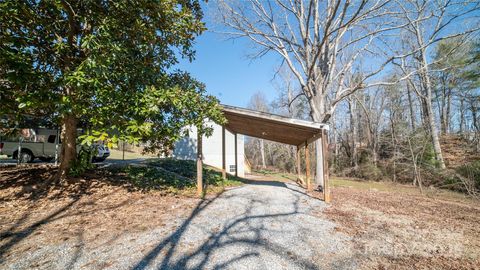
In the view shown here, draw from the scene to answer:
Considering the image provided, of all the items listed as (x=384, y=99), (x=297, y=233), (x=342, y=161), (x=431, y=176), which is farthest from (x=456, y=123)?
(x=297, y=233)

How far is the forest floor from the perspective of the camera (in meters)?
3.25

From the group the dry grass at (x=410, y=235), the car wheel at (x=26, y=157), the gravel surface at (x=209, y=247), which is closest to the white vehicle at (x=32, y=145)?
the car wheel at (x=26, y=157)

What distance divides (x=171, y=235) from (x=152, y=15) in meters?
4.95

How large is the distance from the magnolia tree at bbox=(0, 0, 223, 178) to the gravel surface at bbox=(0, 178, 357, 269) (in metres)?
1.81

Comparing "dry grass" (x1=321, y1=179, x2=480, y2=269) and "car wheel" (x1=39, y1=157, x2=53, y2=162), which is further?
"car wheel" (x1=39, y1=157, x2=53, y2=162)

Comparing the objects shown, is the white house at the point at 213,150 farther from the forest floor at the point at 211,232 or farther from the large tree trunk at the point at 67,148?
the large tree trunk at the point at 67,148

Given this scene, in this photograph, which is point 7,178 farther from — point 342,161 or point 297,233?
point 342,161

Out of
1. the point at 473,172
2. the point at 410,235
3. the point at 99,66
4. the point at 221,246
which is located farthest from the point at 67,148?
the point at 473,172

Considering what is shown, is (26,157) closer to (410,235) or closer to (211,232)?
(211,232)

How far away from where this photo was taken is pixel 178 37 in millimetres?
6586

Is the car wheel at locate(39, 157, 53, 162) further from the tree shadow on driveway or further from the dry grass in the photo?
the dry grass

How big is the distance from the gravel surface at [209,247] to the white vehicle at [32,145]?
9.45 meters

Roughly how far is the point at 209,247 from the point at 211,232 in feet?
2.04

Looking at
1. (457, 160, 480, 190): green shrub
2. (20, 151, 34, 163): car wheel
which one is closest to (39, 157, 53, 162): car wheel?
(20, 151, 34, 163): car wheel
